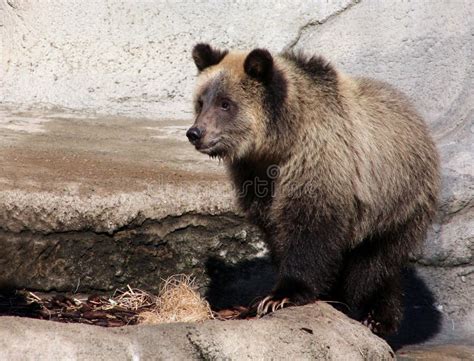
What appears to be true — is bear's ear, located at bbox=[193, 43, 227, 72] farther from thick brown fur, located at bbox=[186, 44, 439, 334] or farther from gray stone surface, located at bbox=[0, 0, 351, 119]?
gray stone surface, located at bbox=[0, 0, 351, 119]

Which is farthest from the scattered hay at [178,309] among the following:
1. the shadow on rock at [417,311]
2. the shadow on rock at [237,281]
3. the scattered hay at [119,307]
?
the shadow on rock at [417,311]

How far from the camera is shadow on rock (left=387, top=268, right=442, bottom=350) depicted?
838cm

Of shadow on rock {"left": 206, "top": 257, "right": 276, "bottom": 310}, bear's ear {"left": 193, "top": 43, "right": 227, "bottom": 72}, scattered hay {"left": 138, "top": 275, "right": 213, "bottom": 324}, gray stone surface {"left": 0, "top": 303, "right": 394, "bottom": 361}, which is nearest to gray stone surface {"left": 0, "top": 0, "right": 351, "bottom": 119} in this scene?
shadow on rock {"left": 206, "top": 257, "right": 276, "bottom": 310}

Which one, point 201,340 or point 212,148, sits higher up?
point 212,148

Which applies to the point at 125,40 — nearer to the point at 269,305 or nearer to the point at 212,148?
the point at 212,148

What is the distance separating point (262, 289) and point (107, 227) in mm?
1597

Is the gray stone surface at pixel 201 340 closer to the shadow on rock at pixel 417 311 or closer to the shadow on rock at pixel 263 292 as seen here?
the shadow on rock at pixel 263 292

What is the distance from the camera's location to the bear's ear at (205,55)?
6711 millimetres

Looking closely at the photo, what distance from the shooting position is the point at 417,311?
851 cm

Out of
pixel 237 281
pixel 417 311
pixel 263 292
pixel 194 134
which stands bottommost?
pixel 417 311

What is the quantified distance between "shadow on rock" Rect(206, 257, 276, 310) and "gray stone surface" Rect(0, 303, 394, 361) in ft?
6.94

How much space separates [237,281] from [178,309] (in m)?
1.61

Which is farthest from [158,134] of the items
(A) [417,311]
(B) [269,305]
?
(B) [269,305]

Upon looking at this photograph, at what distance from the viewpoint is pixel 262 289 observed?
8.05 m
